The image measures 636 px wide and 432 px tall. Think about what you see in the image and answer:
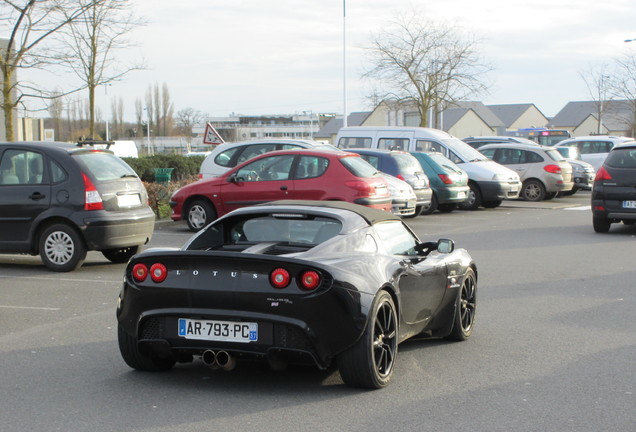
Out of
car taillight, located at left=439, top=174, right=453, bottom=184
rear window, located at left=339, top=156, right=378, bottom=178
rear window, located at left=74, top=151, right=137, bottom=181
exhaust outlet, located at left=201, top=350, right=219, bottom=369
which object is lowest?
exhaust outlet, located at left=201, top=350, right=219, bottom=369

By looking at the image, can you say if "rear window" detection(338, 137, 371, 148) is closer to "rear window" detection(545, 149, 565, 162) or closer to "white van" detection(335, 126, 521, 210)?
"white van" detection(335, 126, 521, 210)

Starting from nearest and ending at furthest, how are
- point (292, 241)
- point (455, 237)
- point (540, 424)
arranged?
point (540, 424)
point (292, 241)
point (455, 237)

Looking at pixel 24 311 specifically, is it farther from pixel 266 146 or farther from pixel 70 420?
pixel 266 146

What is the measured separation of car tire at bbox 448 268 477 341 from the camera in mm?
7703

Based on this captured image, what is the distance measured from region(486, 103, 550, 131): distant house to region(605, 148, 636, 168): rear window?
11006 centimetres

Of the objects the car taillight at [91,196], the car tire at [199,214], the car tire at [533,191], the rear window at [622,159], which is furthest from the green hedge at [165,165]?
the car taillight at [91,196]

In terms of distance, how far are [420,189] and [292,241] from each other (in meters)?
14.3

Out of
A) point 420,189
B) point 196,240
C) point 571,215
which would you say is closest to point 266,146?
point 420,189

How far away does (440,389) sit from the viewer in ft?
20.2

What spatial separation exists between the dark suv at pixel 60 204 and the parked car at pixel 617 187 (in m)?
9.35

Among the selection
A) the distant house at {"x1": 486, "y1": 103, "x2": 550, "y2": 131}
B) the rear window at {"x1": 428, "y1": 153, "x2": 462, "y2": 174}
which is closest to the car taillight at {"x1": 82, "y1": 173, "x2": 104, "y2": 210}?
the rear window at {"x1": 428, "y1": 153, "x2": 462, "y2": 174}

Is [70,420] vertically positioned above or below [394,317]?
below

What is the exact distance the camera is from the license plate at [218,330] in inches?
229

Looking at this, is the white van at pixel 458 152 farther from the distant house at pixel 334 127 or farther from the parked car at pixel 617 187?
the distant house at pixel 334 127
